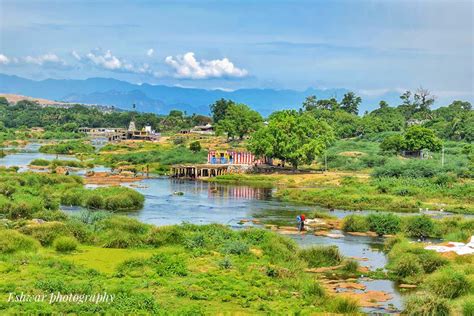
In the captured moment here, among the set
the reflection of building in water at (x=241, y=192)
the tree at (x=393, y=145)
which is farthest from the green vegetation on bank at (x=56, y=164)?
the tree at (x=393, y=145)

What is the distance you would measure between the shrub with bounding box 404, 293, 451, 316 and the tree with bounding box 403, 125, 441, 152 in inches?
2919

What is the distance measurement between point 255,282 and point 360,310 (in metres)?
4.81

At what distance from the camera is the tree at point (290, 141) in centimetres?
8744

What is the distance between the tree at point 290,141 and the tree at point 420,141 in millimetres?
13994

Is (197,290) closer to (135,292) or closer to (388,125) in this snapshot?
(135,292)

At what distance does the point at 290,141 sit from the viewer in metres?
88.1

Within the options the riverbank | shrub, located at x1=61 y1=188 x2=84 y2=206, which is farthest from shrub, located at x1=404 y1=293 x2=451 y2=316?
shrub, located at x1=61 y1=188 x2=84 y2=206

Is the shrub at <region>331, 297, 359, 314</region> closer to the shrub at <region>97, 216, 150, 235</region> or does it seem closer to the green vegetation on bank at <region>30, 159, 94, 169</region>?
the shrub at <region>97, 216, 150, 235</region>

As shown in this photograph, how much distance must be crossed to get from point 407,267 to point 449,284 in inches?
179

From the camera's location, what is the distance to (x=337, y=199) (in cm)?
6372

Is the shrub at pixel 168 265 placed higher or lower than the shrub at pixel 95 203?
lower

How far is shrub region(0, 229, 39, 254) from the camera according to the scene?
31.8 metres

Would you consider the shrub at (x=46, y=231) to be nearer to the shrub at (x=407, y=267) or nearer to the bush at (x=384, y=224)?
the shrub at (x=407, y=267)

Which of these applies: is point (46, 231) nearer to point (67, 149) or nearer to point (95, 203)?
point (95, 203)
